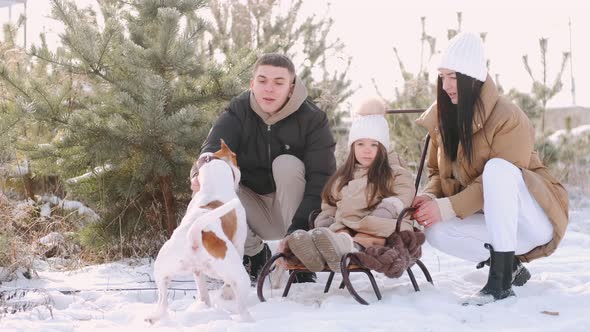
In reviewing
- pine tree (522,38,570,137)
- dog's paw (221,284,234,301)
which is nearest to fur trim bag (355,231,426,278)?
dog's paw (221,284,234,301)

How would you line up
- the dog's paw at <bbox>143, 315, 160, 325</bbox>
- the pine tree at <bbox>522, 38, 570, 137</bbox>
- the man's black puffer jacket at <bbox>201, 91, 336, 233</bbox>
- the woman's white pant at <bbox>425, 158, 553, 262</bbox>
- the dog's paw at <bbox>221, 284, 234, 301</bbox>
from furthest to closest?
the pine tree at <bbox>522, 38, 570, 137</bbox> → the man's black puffer jacket at <bbox>201, 91, 336, 233</bbox> → the woman's white pant at <bbox>425, 158, 553, 262</bbox> → the dog's paw at <bbox>221, 284, 234, 301</bbox> → the dog's paw at <bbox>143, 315, 160, 325</bbox>

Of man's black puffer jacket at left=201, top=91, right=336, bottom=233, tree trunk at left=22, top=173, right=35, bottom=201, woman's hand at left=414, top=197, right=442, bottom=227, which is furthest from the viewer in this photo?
tree trunk at left=22, top=173, right=35, bottom=201

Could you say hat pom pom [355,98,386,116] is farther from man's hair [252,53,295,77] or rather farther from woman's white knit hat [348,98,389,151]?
man's hair [252,53,295,77]

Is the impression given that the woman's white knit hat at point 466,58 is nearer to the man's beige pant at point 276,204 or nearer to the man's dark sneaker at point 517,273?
the man's dark sneaker at point 517,273

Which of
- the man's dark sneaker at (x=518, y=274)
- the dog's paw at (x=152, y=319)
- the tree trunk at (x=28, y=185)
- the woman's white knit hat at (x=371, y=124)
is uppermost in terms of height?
the woman's white knit hat at (x=371, y=124)

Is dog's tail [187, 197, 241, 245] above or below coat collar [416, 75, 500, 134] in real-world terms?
below

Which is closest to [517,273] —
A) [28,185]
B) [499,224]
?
[499,224]

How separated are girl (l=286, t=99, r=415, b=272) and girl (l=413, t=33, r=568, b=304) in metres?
0.19

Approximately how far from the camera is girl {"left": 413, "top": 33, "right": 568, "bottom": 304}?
164 inches

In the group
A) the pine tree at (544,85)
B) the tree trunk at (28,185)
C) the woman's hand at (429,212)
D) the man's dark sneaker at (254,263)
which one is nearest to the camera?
the woman's hand at (429,212)

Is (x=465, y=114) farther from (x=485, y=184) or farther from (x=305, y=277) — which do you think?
(x=305, y=277)

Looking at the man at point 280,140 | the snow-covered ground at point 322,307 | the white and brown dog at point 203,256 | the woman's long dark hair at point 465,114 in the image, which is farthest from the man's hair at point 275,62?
the snow-covered ground at point 322,307

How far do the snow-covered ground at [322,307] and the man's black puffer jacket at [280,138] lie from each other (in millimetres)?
791

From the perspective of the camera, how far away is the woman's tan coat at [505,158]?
4.26m
